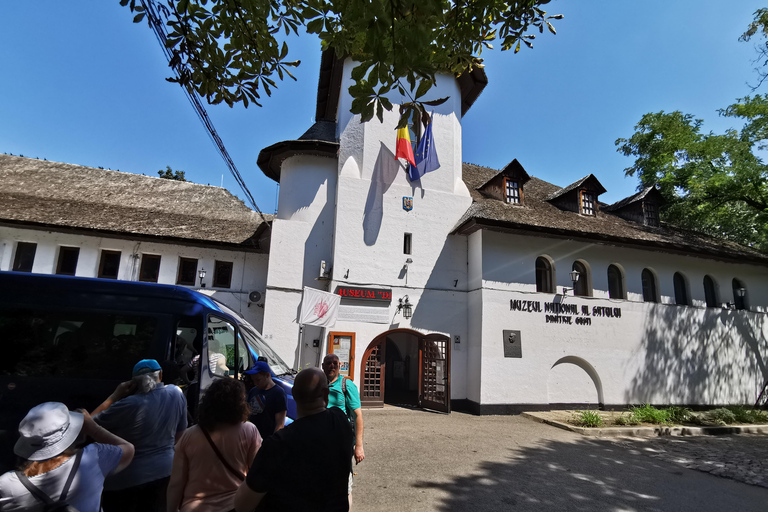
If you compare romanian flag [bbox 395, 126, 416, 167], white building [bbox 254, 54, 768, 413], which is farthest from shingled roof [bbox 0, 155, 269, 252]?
romanian flag [bbox 395, 126, 416, 167]

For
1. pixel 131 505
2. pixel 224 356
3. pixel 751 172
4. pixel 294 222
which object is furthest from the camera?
pixel 751 172

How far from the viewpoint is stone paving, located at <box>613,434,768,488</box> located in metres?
7.01

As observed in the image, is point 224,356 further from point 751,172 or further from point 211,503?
point 751,172

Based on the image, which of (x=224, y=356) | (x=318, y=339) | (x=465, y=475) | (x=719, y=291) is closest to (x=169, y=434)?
(x=224, y=356)

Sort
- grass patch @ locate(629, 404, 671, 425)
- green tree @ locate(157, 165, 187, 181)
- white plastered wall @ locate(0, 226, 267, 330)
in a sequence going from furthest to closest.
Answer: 1. green tree @ locate(157, 165, 187, 181)
2. white plastered wall @ locate(0, 226, 267, 330)
3. grass patch @ locate(629, 404, 671, 425)

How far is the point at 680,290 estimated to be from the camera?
1608 cm

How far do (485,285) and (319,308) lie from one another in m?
5.63

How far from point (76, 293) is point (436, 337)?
10629 millimetres

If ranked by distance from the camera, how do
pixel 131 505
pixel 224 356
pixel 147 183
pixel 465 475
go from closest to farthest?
pixel 131 505 → pixel 224 356 → pixel 465 475 → pixel 147 183

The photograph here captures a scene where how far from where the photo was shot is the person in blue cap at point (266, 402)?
4.15 m

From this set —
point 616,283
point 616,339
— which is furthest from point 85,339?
point 616,283

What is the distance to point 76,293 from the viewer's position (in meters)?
4.34

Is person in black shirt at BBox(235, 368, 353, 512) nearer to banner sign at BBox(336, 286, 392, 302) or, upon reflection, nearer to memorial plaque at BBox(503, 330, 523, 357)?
banner sign at BBox(336, 286, 392, 302)

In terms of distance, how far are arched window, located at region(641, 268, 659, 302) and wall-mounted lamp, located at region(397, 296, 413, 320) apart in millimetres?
9632
